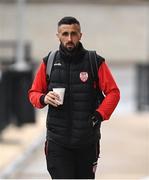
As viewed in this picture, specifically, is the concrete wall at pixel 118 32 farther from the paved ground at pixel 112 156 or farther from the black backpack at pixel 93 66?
the black backpack at pixel 93 66

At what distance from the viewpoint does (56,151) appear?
17.3ft

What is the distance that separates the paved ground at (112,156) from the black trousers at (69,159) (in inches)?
211

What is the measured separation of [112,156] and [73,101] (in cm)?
856

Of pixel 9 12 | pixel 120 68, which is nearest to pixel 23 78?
pixel 9 12

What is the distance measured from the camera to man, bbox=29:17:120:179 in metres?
5.13

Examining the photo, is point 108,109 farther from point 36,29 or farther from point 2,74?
point 36,29

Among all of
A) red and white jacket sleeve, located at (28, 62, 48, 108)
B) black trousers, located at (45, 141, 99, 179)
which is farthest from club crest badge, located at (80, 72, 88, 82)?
black trousers, located at (45, 141, 99, 179)

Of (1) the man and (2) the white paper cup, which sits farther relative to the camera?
(1) the man

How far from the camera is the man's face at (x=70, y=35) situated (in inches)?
201

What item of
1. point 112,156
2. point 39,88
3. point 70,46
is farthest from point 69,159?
point 112,156

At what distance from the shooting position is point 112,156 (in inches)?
536

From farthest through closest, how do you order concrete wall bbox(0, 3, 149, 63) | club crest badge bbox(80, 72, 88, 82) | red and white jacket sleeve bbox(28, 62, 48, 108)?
concrete wall bbox(0, 3, 149, 63) < red and white jacket sleeve bbox(28, 62, 48, 108) < club crest badge bbox(80, 72, 88, 82)

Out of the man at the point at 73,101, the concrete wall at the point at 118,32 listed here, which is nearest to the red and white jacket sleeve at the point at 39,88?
the man at the point at 73,101

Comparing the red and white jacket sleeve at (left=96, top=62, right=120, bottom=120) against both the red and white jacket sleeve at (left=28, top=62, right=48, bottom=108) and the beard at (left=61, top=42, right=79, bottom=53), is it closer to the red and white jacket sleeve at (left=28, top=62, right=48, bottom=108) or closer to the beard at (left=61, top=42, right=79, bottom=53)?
the beard at (left=61, top=42, right=79, bottom=53)
